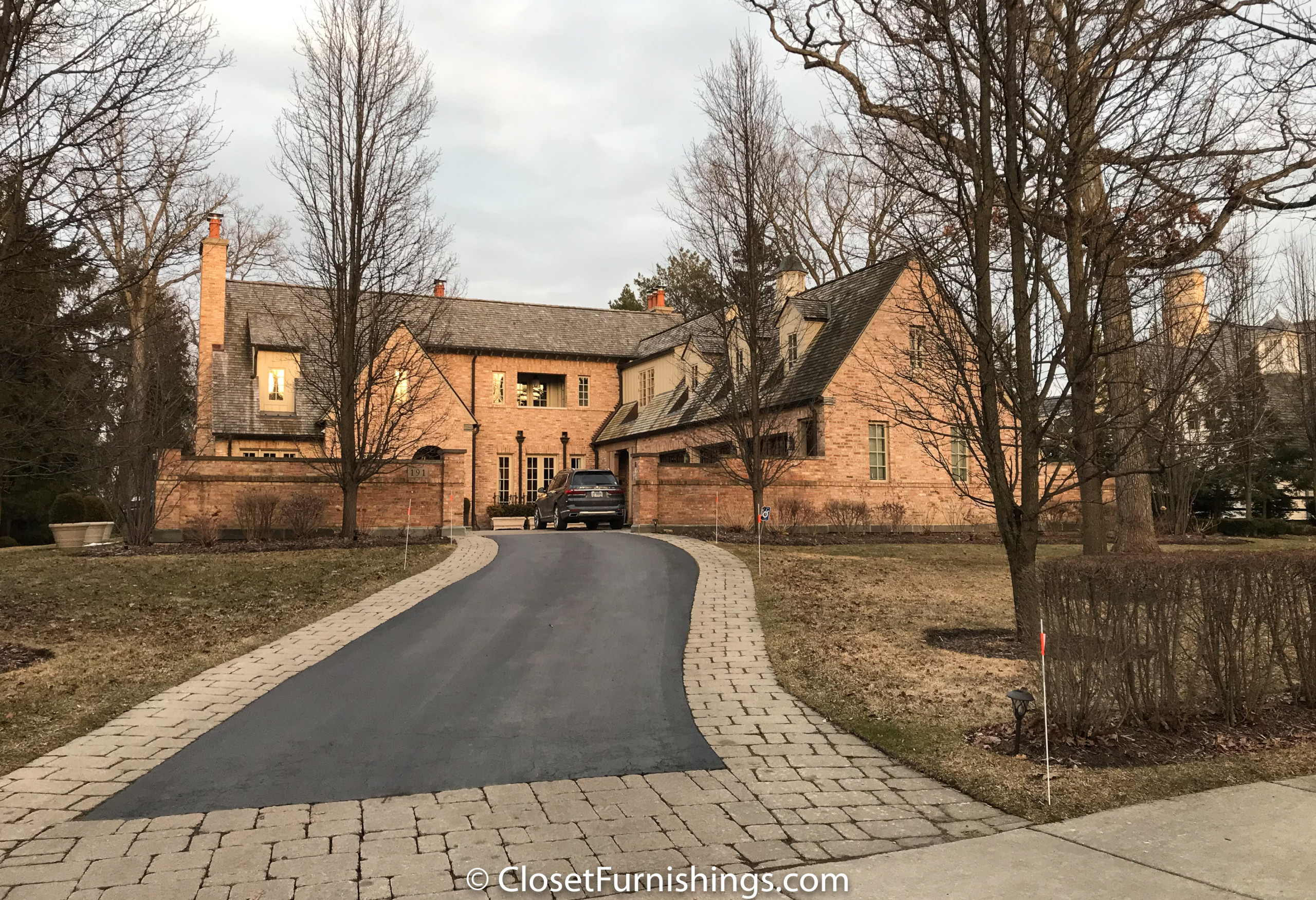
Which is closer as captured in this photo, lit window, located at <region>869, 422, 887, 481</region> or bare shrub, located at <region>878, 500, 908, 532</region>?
bare shrub, located at <region>878, 500, 908, 532</region>

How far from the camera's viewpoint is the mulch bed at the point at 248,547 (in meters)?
18.3

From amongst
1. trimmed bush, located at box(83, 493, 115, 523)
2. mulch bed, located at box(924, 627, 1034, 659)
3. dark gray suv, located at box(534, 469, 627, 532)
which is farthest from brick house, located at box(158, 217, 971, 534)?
mulch bed, located at box(924, 627, 1034, 659)

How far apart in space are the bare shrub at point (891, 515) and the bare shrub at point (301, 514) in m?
15.2

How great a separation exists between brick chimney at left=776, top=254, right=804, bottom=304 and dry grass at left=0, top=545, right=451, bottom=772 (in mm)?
16828

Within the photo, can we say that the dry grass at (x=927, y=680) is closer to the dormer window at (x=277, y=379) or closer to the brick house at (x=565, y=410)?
the brick house at (x=565, y=410)

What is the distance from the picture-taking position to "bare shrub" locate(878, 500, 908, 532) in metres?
25.2

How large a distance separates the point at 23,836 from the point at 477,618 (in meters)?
6.73

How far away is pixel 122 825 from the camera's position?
4891 millimetres

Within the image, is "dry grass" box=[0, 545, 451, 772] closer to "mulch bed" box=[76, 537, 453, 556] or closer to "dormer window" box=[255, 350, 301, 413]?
"mulch bed" box=[76, 537, 453, 556]

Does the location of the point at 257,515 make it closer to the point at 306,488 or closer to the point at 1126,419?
the point at 306,488

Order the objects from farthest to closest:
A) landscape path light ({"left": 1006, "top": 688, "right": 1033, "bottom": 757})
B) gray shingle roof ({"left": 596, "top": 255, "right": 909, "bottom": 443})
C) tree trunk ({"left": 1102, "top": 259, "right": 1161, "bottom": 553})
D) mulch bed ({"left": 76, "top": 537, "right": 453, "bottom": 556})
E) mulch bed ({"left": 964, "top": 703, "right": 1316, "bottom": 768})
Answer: gray shingle roof ({"left": 596, "top": 255, "right": 909, "bottom": 443}) → mulch bed ({"left": 76, "top": 537, "right": 453, "bottom": 556}) → tree trunk ({"left": 1102, "top": 259, "right": 1161, "bottom": 553}) → mulch bed ({"left": 964, "top": 703, "right": 1316, "bottom": 768}) → landscape path light ({"left": 1006, "top": 688, "right": 1033, "bottom": 757})

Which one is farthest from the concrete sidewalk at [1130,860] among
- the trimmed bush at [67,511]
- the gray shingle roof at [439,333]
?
the trimmed bush at [67,511]

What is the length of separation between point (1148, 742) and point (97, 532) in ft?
76.7

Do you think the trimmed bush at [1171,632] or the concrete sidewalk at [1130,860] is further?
the trimmed bush at [1171,632]
